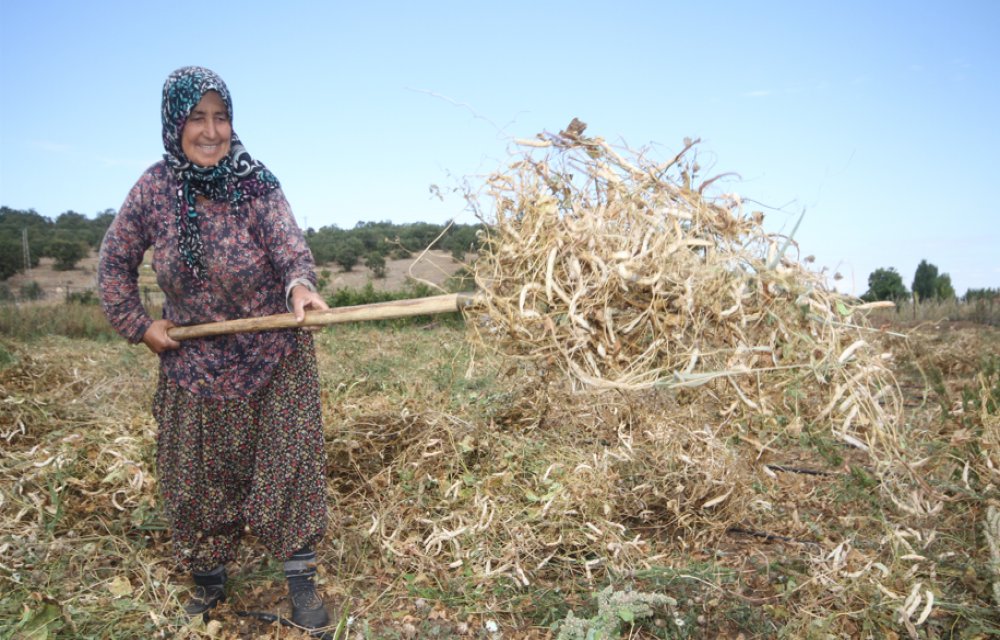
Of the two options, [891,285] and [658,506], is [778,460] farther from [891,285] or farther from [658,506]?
[891,285]

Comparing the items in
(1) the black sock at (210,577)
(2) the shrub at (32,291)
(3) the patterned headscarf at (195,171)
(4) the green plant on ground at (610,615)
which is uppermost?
(3) the patterned headscarf at (195,171)

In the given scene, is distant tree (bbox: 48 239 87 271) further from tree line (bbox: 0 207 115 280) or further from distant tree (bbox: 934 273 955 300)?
distant tree (bbox: 934 273 955 300)

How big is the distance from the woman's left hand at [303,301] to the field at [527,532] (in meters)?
0.53

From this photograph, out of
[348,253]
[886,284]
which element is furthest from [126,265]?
[348,253]

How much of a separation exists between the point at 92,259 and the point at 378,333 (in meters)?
15.8

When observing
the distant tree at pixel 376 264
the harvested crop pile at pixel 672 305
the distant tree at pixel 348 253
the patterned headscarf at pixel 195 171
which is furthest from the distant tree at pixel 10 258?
the harvested crop pile at pixel 672 305

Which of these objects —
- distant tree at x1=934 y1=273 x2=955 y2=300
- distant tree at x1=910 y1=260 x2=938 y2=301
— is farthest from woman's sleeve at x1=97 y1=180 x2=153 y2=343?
distant tree at x1=910 y1=260 x2=938 y2=301

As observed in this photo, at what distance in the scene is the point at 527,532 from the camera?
2.81m

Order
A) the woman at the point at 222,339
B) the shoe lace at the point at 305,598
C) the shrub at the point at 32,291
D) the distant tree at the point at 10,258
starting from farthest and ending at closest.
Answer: the distant tree at the point at 10,258, the shrub at the point at 32,291, the shoe lace at the point at 305,598, the woman at the point at 222,339

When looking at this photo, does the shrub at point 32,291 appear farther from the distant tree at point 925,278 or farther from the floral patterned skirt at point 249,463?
the distant tree at point 925,278

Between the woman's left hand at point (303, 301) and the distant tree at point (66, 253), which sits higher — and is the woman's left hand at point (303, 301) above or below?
below

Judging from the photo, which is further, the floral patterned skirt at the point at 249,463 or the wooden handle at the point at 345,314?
the floral patterned skirt at the point at 249,463

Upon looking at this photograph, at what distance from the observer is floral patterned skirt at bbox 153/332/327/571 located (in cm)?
245

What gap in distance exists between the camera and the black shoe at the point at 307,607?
2465 millimetres
